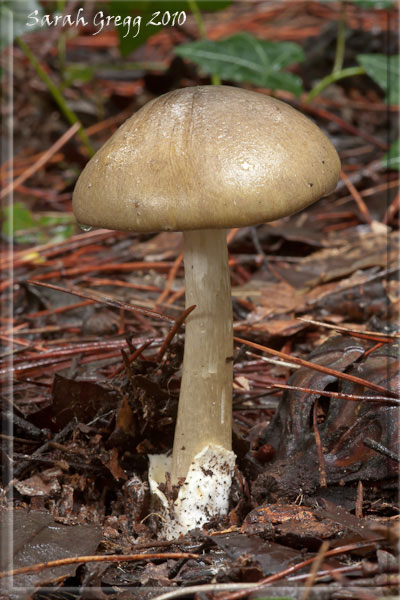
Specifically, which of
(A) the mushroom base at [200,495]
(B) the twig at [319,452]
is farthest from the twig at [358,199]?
(A) the mushroom base at [200,495]

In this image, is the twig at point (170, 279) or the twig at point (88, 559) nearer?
the twig at point (88, 559)

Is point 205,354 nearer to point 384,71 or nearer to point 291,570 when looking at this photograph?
point 291,570

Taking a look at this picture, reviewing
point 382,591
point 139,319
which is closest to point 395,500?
point 382,591

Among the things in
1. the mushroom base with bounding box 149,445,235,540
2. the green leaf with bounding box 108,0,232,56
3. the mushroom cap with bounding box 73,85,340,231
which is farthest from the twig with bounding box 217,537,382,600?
the green leaf with bounding box 108,0,232,56

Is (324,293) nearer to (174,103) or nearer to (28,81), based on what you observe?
(174,103)

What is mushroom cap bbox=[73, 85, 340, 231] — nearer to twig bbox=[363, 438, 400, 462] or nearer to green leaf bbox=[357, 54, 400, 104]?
twig bbox=[363, 438, 400, 462]

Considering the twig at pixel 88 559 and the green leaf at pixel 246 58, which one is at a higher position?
the green leaf at pixel 246 58

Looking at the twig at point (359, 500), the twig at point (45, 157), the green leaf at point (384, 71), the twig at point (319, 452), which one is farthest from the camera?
the twig at point (45, 157)

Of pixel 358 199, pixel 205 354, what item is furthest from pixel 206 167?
pixel 358 199

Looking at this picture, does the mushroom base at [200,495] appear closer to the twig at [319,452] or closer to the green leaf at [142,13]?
the twig at [319,452]
